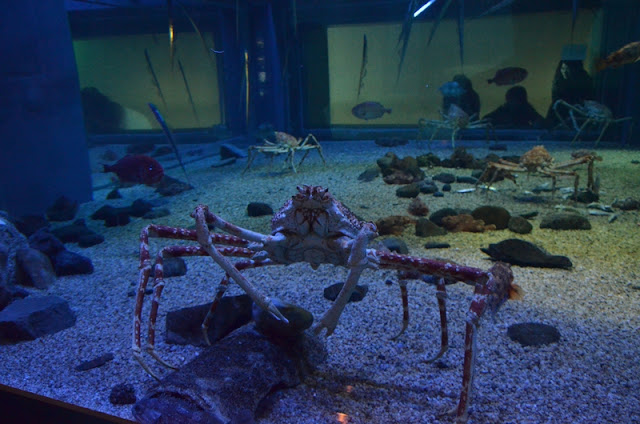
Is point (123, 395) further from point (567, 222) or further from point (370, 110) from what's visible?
point (370, 110)

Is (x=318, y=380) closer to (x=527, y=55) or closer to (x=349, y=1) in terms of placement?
(x=527, y=55)

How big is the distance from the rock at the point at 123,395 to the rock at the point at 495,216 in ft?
11.8

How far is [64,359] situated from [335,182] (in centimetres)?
407

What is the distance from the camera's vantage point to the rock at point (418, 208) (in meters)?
4.69

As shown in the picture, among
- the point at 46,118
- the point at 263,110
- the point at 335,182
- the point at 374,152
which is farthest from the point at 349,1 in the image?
the point at 46,118

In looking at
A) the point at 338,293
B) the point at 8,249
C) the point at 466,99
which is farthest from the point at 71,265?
the point at 466,99

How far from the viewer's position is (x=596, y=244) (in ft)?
12.6

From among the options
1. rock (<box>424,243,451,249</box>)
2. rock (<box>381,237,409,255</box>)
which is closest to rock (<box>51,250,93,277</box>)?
rock (<box>381,237,409,255</box>)

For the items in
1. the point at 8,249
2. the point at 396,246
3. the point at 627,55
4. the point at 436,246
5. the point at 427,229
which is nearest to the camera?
the point at 8,249

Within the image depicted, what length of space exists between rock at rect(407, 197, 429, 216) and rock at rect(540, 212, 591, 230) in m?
1.18

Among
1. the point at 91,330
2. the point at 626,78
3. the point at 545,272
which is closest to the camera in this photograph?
the point at 91,330

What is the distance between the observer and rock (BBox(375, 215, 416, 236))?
421cm

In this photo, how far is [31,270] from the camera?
344 centimetres

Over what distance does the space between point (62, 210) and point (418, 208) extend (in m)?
4.46
